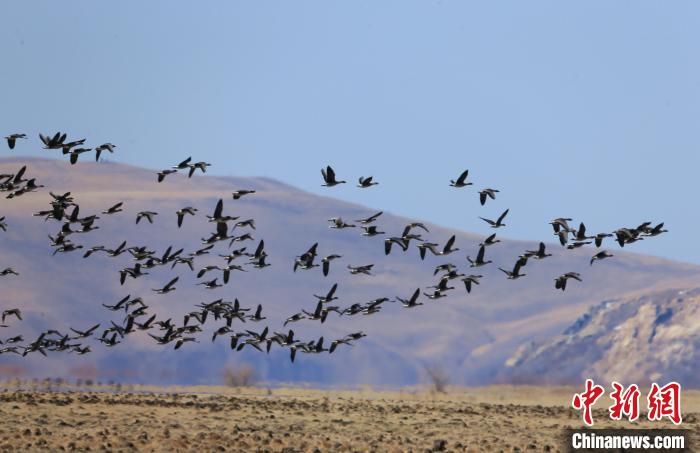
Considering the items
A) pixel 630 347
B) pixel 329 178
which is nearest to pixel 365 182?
pixel 329 178

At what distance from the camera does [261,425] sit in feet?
167

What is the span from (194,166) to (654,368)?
12361 centimetres

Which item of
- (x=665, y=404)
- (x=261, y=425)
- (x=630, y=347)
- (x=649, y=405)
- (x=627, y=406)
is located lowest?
(x=261, y=425)

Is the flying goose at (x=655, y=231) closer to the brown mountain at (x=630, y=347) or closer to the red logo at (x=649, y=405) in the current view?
the red logo at (x=649, y=405)

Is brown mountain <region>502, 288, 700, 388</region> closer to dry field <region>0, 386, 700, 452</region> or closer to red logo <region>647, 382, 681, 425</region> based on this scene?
red logo <region>647, 382, 681, 425</region>

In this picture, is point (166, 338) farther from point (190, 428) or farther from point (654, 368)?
point (654, 368)

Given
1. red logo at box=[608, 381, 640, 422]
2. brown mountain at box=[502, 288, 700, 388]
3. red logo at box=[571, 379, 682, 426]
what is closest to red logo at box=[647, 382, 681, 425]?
red logo at box=[571, 379, 682, 426]

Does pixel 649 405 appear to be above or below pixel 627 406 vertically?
below

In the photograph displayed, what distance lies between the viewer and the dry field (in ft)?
152

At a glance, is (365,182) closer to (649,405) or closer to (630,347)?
(649,405)

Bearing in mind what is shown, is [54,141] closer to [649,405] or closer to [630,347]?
[649,405]

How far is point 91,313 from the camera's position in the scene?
189375 mm

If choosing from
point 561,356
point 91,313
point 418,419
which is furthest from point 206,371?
point 418,419

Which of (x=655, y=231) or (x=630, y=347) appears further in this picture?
(x=630, y=347)
